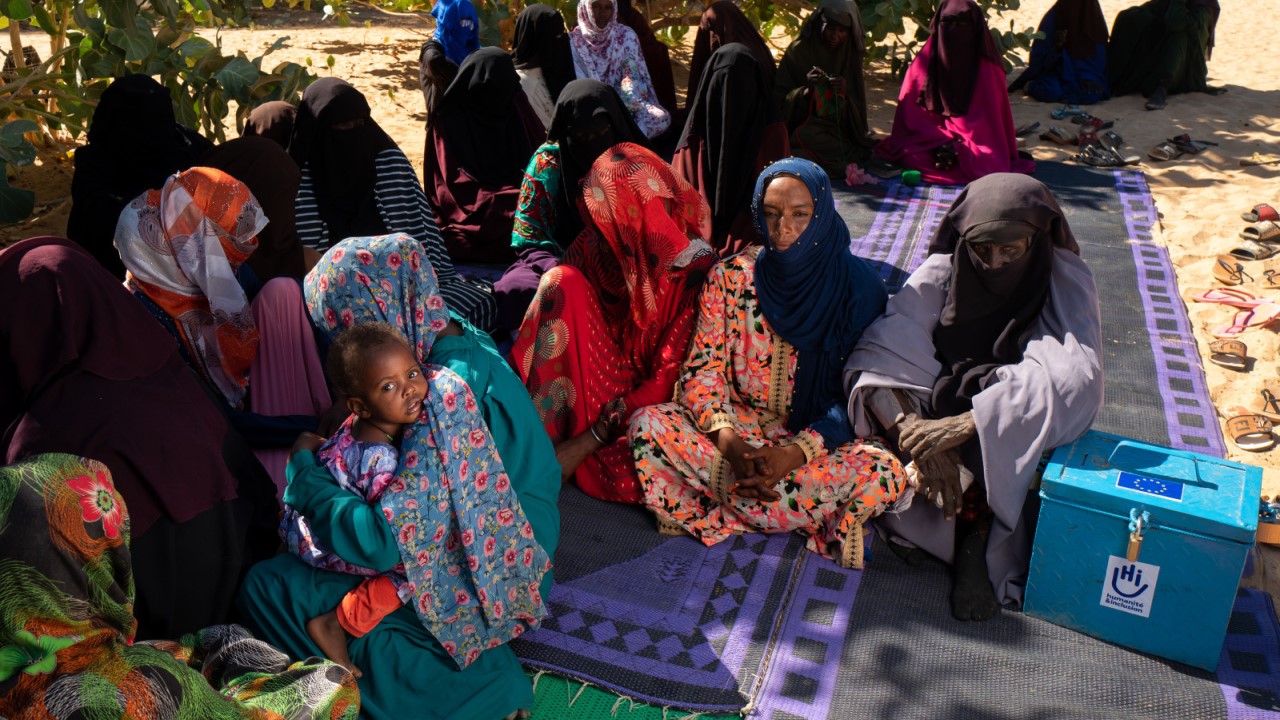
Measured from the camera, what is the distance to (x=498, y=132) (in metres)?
5.44

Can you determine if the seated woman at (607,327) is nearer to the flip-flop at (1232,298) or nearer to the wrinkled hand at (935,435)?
the wrinkled hand at (935,435)

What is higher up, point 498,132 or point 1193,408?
point 498,132

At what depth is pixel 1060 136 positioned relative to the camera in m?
7.23

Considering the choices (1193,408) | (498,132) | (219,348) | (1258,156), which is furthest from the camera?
(1258,156)

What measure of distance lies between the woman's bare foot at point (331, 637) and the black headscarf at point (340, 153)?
2.31m

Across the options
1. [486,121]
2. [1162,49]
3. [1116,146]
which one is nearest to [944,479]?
[486,121]

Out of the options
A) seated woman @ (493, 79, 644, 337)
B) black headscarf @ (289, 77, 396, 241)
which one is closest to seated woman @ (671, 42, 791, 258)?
seated woman @ (493, 79, 644, 337)

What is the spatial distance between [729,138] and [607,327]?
1383 mm

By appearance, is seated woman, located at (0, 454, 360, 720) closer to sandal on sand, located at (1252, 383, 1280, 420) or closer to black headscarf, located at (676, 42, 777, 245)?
black headscarf, located at (676, 42, 777, 245)

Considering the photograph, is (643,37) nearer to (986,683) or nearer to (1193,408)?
(1193,408)

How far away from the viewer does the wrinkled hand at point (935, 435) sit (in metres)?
2.91

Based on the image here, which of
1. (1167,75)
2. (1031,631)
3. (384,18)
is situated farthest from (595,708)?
(384,18)

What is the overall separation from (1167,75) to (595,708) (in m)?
7.80

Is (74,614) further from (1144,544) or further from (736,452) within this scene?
(1144,544)
